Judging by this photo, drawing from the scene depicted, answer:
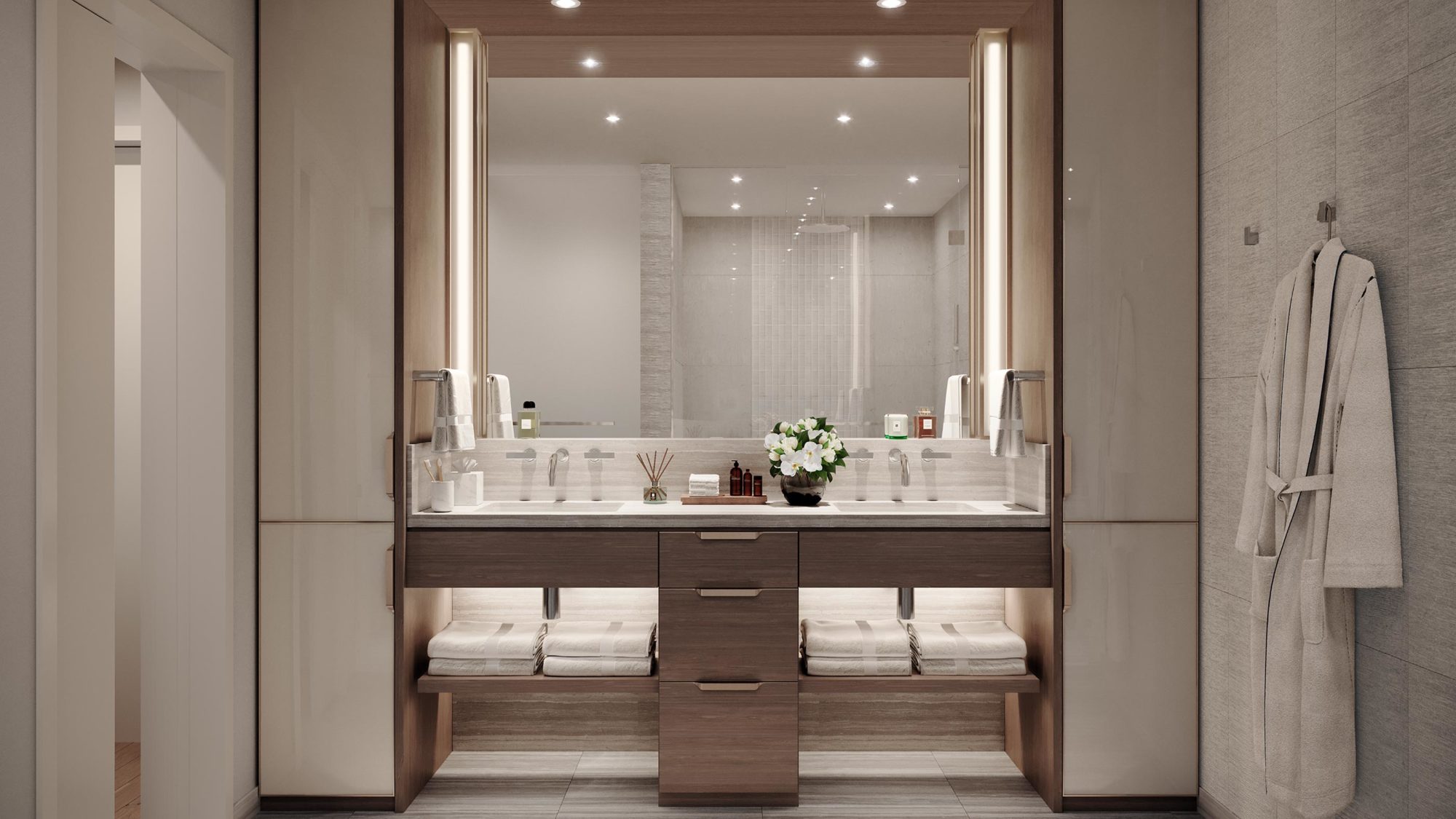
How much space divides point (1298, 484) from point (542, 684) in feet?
6.99

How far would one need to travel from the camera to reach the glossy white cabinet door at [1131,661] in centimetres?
264

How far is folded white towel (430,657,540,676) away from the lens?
270 centimetres

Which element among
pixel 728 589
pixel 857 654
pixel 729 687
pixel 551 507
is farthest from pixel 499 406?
pixel 857 654

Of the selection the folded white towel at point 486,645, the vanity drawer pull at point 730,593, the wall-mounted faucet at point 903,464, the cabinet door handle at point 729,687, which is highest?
the wall-mounted faucet at point 903,464

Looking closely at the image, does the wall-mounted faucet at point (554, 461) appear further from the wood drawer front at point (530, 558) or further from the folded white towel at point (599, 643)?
the folded white towel at point (599, 643)

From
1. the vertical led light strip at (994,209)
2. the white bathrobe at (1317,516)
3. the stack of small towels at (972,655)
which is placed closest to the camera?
the white bathrobe at (1317,516)

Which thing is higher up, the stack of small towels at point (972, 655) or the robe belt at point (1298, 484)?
the robe belt at point (1298, 484)

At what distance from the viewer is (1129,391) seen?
2656 mm

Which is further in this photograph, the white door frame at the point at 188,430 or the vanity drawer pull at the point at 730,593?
the vanity drawer pull at the point at 730,593

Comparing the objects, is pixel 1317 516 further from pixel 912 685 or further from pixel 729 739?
pixel 729 739

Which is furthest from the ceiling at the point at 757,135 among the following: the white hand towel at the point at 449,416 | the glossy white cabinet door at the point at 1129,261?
the white hand towel at the point at 449,416

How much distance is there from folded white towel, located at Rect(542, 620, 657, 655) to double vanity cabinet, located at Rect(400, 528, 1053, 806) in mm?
83

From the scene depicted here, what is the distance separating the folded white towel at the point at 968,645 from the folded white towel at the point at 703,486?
2.70ft

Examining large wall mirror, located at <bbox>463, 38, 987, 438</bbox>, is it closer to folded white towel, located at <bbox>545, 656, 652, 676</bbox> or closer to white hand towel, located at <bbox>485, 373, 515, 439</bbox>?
white hand towel, located at <bbox>485, 373, 515, 439</bbox>
